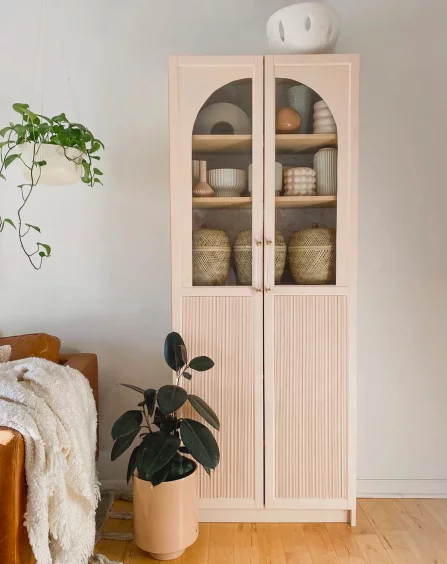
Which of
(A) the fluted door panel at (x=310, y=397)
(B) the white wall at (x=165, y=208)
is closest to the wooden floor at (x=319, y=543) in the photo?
(A) the fluted door panel at (x=310, y=397)

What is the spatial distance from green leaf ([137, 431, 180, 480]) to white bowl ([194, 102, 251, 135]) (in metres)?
1.22

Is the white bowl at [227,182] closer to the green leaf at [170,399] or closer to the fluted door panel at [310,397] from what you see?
the fluted door panel at [310,397]

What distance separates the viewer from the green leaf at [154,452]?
5.58 feet

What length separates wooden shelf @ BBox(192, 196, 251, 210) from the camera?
6.64ft

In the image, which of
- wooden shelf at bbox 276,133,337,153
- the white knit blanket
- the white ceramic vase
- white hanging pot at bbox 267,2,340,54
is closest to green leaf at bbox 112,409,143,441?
the white knit blanket

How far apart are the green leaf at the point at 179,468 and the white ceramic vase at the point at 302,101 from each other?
143cm

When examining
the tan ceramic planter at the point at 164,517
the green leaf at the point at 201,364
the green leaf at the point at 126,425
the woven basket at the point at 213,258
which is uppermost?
the woven basket at the point at 213,258

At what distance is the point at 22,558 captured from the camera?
1.43m

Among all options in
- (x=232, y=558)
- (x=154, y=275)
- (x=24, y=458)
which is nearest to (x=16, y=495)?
(x=24, y=458)

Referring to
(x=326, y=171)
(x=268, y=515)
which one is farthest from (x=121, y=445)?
(x=326, y=171)

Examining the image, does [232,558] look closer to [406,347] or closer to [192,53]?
[406,347]

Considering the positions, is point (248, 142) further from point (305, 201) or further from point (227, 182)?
point (305, 201)

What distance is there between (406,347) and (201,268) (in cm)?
112

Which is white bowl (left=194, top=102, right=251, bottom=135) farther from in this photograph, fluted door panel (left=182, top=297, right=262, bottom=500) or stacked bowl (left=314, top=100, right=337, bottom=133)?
fluted door panel (left=182, top=297, right=262, bottom=500)
